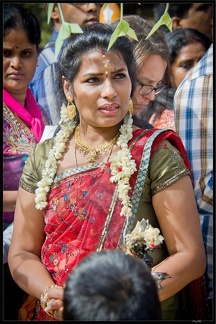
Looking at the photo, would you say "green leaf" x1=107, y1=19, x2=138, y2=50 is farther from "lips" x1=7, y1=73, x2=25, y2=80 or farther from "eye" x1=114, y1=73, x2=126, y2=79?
"lips" x1=7, y1=73, x2=25, y2=80

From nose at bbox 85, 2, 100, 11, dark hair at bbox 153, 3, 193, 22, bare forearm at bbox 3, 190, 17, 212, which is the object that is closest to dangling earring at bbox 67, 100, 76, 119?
bare forearm at bbox 3, 190, 17, 212

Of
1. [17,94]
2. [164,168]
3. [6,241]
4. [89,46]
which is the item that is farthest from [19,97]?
[164,168]

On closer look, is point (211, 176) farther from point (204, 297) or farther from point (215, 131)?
point (204, 297)

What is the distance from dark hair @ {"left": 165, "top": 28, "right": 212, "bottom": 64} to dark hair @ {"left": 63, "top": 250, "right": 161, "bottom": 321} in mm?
2713

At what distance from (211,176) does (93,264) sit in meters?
1.48

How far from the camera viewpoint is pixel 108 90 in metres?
2.69

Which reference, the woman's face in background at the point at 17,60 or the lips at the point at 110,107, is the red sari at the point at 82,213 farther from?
the woman's face in background at the point at 17,60

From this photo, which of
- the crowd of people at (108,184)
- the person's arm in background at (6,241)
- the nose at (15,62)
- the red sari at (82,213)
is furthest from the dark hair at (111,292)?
the nose at (15,62)

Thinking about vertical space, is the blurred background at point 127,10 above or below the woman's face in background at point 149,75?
above

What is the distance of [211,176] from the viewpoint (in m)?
3.05

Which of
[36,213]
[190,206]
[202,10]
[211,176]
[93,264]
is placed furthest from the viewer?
[202,10]

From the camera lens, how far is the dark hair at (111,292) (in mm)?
1618

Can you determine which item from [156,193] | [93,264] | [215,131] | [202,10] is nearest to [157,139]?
[156,193]

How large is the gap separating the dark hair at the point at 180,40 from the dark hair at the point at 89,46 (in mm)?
1366
